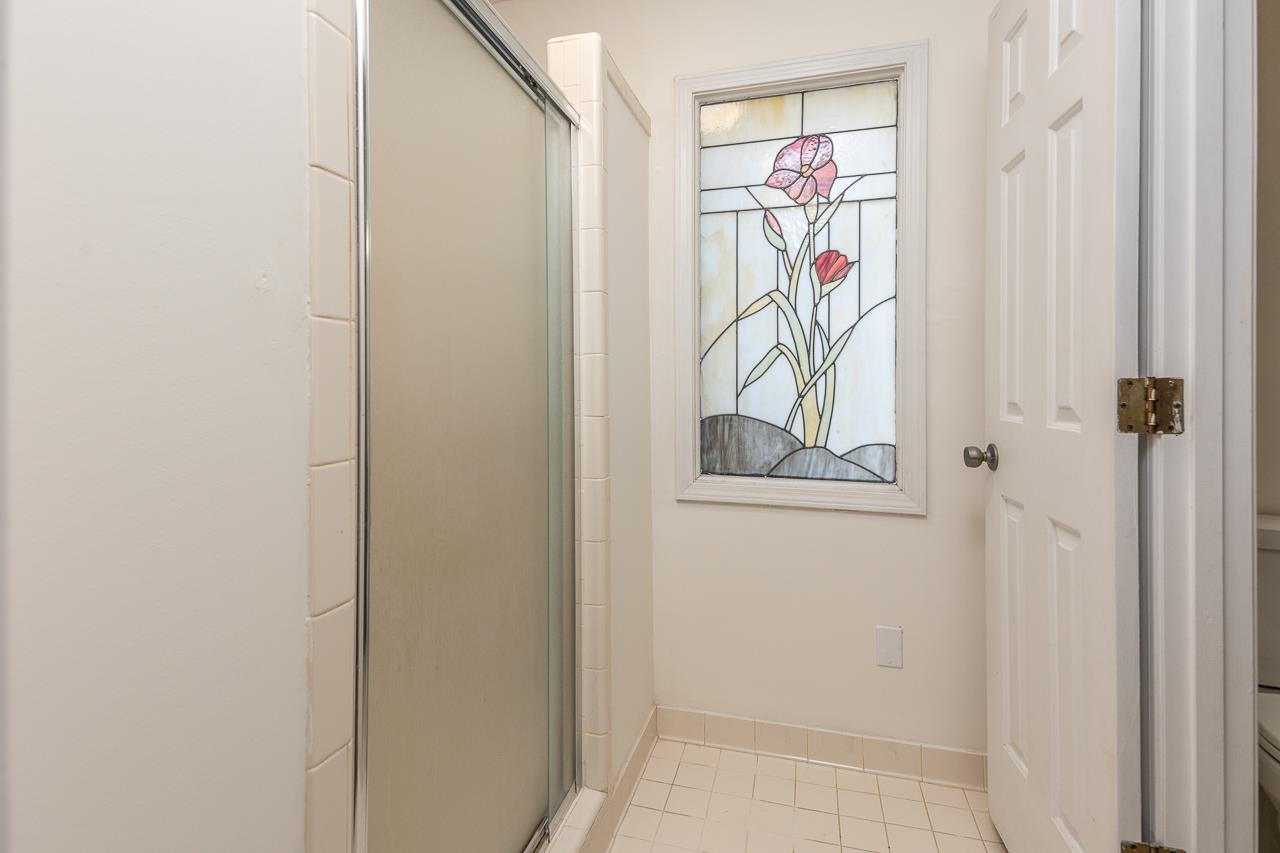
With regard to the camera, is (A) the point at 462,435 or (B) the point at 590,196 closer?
(A) the point at 462,435

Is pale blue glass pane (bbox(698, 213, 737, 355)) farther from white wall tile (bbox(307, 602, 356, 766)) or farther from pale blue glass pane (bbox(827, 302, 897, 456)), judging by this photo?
white wall tile (bbox(307, 602, 356, 766))

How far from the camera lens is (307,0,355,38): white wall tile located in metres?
0.67

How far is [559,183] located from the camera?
1.38 m

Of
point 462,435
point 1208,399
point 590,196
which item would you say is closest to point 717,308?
point 590,196

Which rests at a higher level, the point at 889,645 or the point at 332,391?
the point at 332,391

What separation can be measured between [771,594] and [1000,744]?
2.02ft

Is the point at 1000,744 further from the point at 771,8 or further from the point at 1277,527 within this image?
the point at 771,8

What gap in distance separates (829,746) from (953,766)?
0.30m

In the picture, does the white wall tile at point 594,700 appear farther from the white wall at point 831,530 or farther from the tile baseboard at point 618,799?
the white wall at point 831,530

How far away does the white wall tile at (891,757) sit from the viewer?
1.72 m

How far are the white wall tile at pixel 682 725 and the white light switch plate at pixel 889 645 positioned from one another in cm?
52

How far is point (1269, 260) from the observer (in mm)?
1366

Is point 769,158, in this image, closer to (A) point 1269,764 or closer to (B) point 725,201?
(B) point 725,201

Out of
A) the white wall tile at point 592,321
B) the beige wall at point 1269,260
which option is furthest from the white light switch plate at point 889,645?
the white wall tile at point 592,321
